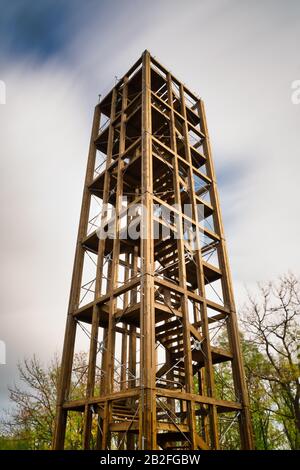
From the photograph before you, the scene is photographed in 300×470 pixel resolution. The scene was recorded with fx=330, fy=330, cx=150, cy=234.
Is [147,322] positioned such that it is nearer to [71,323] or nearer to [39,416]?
[71,323]

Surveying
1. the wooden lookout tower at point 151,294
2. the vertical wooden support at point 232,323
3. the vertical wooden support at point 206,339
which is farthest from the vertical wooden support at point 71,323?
the vertical wooden support at point 232,323

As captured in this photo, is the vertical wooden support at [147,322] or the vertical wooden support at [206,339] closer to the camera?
the vertical wooden support at [147,322]

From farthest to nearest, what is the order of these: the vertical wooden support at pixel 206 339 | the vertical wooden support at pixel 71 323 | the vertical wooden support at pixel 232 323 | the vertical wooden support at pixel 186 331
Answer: the vertical wooden support at pixel 232 323 → the vertical wooden support at pixel 71 323 → the vertical wooden support at pixel 206 339 → the vertical wooden support at pixel 186 331

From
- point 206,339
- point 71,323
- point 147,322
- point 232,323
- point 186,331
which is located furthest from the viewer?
point 232,323

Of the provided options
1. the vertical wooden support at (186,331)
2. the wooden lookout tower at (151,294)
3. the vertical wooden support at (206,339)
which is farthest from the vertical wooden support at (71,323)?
the vertical wooden support at (206,339)

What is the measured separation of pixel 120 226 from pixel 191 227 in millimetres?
3398

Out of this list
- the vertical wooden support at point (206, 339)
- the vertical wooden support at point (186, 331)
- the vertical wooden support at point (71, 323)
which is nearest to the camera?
the vertical wooden support at point (186, 331)

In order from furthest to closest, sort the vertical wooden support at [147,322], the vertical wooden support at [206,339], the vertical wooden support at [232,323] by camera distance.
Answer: the vertical wooden support at [232,323] < the vertical wooden support at [206,339] < the vertical wooden support at [147,322]

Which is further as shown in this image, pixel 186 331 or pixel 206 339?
pixel 206 339

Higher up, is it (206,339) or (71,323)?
(71,323)

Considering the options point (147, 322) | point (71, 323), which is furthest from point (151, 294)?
point (71, 323)

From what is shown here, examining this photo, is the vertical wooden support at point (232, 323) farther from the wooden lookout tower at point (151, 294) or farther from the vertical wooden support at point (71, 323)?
the vertical wooden support at point (71, 323)

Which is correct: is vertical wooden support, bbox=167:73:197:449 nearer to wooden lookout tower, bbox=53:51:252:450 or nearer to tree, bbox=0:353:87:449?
wooden lookout tower, bbox=53:51:252:450

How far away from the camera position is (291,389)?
20938 mm
